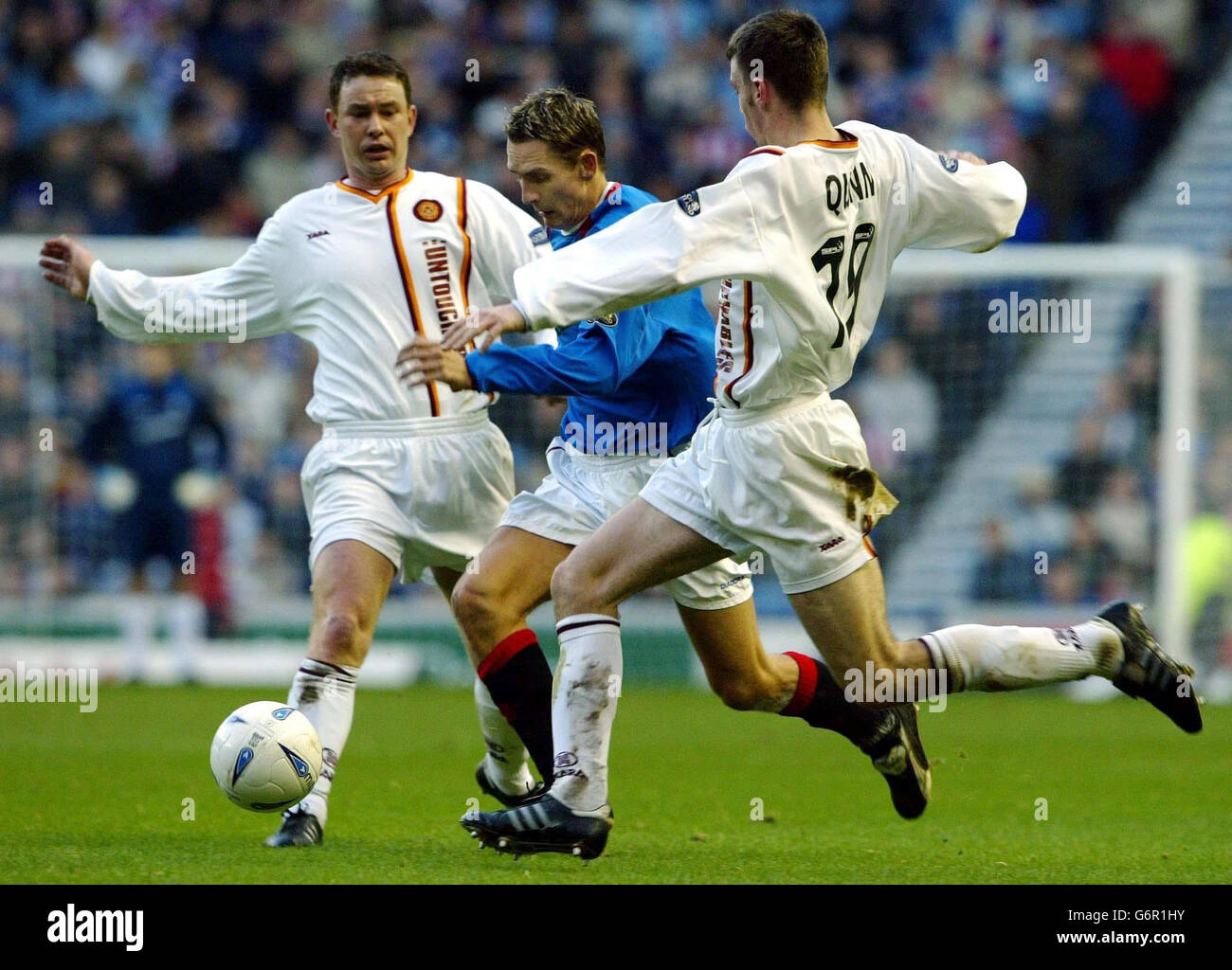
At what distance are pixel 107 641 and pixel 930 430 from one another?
6.38 metres

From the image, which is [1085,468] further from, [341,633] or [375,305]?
[341,633]

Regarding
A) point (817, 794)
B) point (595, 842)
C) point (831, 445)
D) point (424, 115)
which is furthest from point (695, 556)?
point (424, 115)

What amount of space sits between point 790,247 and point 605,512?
1372mm

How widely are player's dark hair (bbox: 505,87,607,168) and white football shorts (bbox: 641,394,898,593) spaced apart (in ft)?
3.55

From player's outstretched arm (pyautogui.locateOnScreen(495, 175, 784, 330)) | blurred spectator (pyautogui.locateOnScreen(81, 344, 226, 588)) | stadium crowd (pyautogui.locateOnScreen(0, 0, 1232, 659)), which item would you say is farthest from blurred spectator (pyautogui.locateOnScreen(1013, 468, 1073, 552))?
player's outstretched arm (pyautogui.locateOnScreen(495, 175, 784, 330))

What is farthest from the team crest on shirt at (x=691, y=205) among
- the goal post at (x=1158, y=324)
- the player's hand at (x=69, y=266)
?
the goal post at (x=1158, y=324)

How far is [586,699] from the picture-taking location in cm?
540

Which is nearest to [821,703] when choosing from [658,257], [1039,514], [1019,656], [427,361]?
[1019,656]

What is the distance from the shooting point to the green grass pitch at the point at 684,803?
544 cm

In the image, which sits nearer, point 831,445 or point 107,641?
point 831,445

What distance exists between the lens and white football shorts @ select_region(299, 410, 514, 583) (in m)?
6.43

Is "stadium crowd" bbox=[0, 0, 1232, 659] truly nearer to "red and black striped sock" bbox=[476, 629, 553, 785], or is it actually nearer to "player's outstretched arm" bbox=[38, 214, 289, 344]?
"player's outstretched arm" bbox=[38, 214, 289, 344]

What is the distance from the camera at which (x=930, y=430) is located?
1345 centimetres
